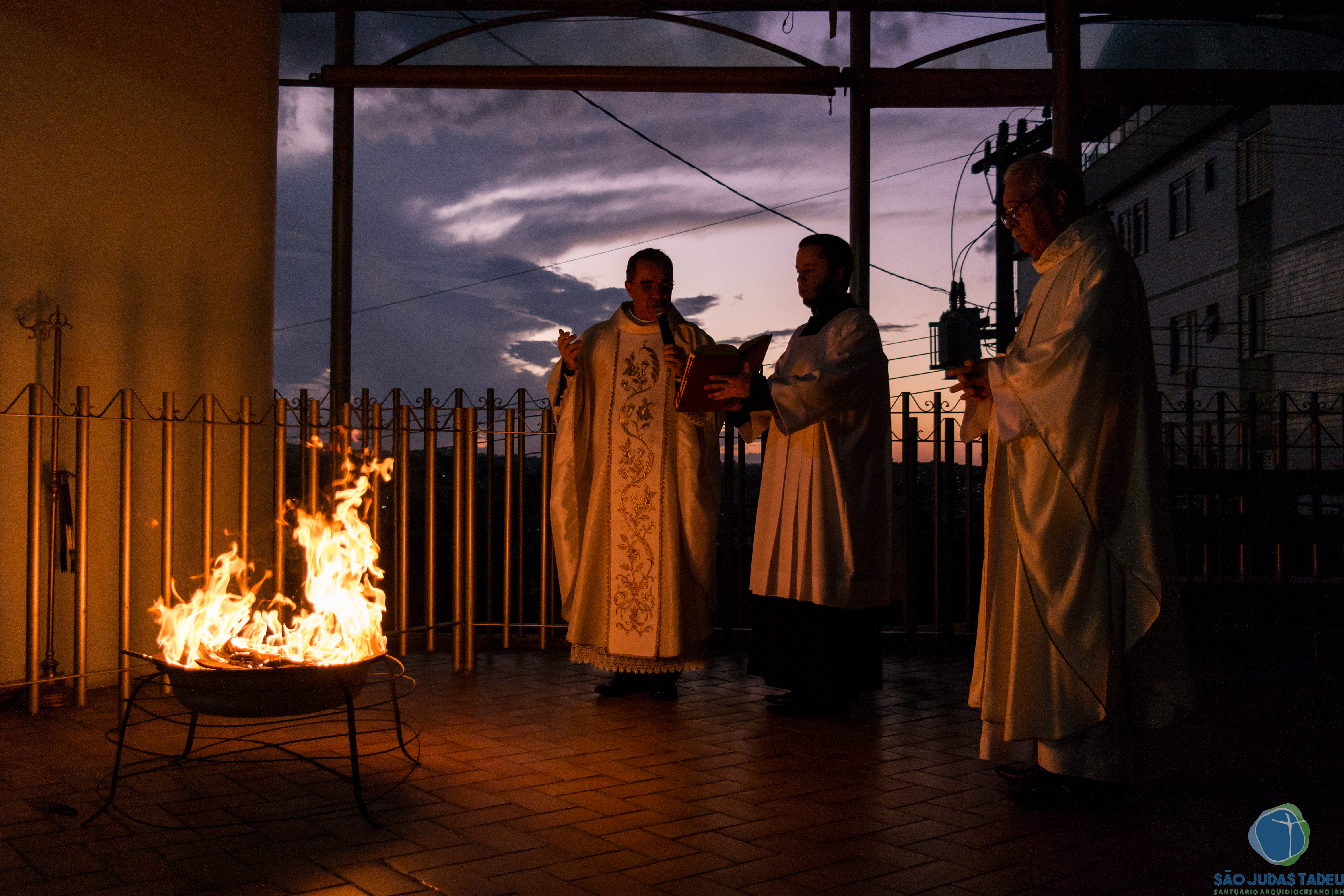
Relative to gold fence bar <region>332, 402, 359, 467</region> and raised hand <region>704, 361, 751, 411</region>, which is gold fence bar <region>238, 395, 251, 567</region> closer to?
gold fence bar <region>332, 402, 359, 467</region>

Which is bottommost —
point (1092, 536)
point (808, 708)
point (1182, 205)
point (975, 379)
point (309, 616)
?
point (808, 708)

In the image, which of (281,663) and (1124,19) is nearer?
(281,663)

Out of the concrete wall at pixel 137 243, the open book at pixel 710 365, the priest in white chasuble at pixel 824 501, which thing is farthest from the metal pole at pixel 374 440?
the priest in white chasuble at pixel 824 501

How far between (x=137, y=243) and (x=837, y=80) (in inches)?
199

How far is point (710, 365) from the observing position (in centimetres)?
483

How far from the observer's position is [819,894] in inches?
110

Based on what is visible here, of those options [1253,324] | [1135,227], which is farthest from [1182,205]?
[1253,324]

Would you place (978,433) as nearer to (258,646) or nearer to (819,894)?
(819,894)

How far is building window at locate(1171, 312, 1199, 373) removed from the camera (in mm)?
17609

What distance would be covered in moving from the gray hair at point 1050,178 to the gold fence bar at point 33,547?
4.44 m

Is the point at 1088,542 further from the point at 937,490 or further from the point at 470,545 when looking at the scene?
the point at 470,545

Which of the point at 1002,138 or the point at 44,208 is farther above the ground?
the point at 1002,138

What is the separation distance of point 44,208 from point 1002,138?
17665mm

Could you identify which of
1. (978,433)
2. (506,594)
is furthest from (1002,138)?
(978,433)
